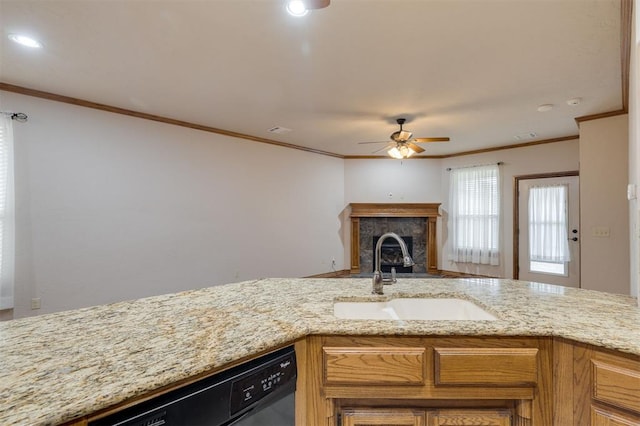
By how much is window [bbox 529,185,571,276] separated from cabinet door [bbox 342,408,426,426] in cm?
513

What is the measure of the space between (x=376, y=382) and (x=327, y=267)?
496cm

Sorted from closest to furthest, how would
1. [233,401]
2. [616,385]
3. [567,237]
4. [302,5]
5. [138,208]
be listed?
[233,401] → [616,385] → [302,5] → [138,208] → [567,237]

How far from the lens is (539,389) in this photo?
1.06 meters

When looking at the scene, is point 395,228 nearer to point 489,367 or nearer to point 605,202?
point 605,202

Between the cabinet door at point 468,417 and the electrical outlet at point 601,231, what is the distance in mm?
3736

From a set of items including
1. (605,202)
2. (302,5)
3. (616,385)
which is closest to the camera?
(616,385)

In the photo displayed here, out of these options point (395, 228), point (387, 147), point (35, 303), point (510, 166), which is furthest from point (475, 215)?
point (35, 303)

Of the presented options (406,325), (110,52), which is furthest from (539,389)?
(110,52)

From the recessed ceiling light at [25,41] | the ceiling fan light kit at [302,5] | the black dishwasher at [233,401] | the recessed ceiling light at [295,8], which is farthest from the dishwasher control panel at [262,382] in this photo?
the recessed ceiling light at [25,41]

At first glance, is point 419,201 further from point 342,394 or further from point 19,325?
point 19,325

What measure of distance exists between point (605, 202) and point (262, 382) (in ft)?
14.8

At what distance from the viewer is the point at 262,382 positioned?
2.98 feet

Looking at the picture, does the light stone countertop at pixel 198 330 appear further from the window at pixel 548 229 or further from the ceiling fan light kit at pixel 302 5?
the window at pixel 548 229

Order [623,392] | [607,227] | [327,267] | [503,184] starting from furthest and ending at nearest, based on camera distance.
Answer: [327,267]
[503,184]
[607,227]
[623,392]
